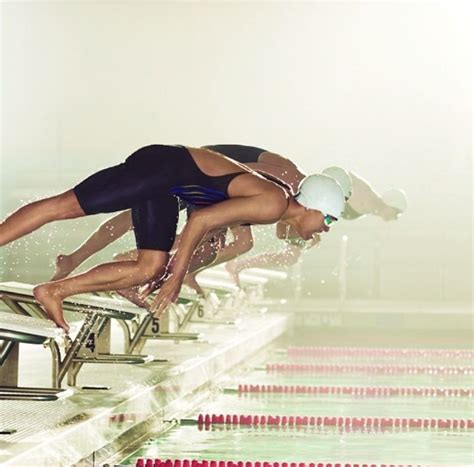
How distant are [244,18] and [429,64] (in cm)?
335

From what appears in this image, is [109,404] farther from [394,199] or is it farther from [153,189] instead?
[394,199]

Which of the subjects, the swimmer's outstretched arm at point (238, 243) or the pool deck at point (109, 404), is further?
the swimmer's outstretched arm at point (238, 243)

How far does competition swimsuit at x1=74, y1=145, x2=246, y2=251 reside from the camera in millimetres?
4848

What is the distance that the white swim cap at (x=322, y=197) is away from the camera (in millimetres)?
5016

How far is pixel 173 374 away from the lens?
6.12 metres

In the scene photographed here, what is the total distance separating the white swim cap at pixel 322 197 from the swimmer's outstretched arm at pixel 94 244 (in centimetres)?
107

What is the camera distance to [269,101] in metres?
16.7

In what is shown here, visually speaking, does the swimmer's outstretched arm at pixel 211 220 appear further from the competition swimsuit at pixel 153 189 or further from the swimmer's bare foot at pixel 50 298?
the swimmer's bare foot at pixel 50 298

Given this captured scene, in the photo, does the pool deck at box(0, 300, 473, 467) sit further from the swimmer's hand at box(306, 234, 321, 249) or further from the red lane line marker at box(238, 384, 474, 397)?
the swimmer's hand at box(306, 234, 321, 249)

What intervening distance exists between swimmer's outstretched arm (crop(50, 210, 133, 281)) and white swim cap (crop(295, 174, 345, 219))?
107cm

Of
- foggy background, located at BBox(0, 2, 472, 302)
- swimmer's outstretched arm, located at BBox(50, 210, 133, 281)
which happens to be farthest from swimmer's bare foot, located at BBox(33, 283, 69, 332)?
foggy background, located at BBox(0, 2, 472, 302)

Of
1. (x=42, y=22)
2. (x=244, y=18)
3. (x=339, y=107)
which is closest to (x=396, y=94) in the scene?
(x=339, y=107)

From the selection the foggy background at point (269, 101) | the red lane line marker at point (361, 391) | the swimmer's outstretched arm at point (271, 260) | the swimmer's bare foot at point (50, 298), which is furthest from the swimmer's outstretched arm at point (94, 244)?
the foggy background at point (269, 101)

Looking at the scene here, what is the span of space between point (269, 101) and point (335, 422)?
1100 centimetres
